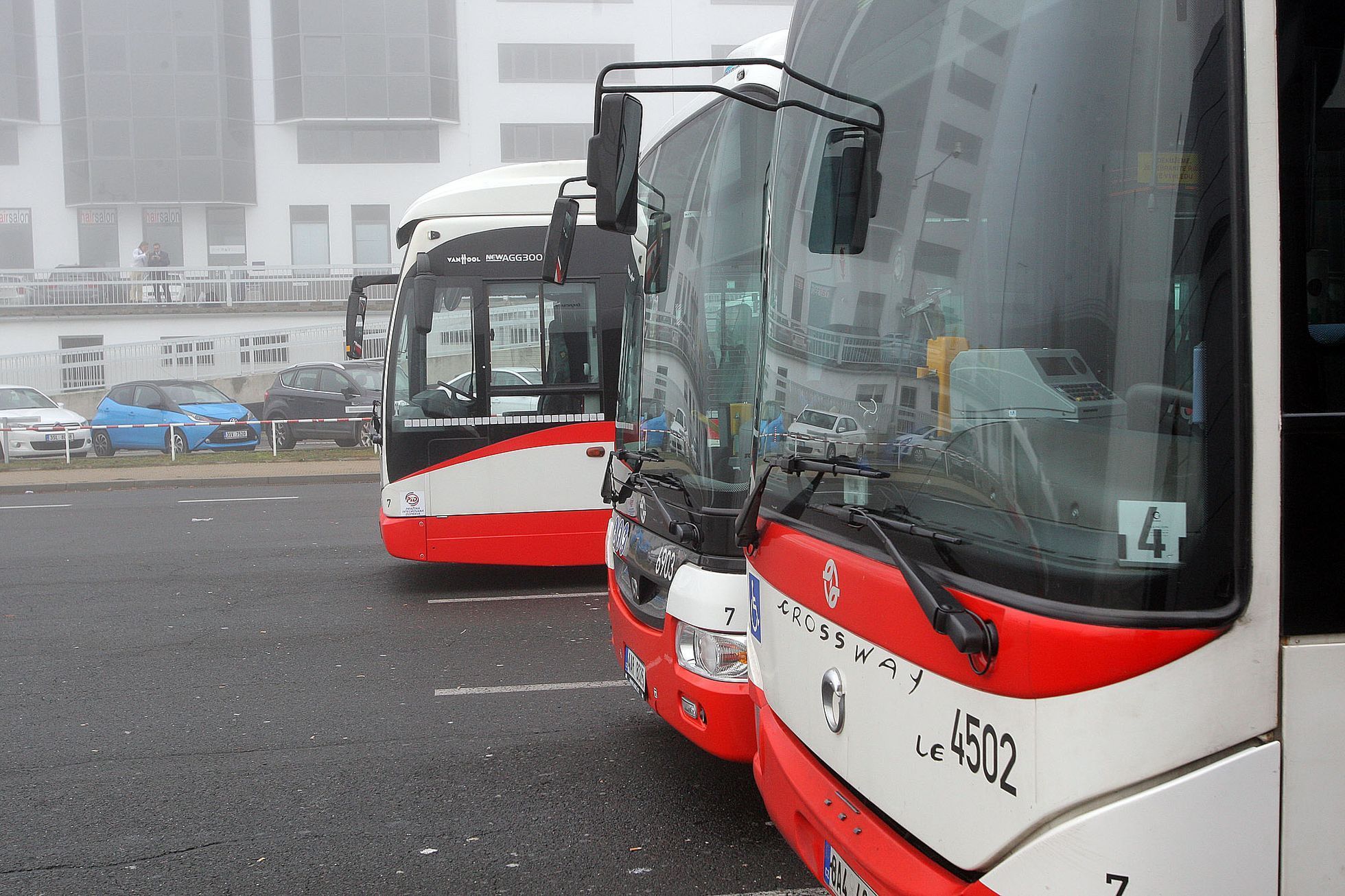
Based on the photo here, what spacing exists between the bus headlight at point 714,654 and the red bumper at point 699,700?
0.02 meters

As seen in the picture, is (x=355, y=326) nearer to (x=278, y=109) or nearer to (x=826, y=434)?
(x=826, y=434)

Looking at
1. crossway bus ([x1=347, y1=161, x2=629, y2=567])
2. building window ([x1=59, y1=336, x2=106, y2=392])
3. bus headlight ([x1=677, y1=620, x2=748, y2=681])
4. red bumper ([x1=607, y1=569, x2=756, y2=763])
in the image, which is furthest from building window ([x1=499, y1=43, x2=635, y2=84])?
bus headlight ([x1=677, y1=620, x2=748, y2=681])

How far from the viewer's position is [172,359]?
33.5 meters

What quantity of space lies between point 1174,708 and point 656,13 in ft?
145

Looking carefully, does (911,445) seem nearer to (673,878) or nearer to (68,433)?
(673,878)

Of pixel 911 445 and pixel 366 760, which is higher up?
pixel 911 445

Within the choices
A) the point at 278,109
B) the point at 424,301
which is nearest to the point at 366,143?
the point at 278,109

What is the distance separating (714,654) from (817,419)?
49.0 inches

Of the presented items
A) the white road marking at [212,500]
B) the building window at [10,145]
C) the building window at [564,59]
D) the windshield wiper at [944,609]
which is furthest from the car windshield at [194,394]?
the building window at [10,145]

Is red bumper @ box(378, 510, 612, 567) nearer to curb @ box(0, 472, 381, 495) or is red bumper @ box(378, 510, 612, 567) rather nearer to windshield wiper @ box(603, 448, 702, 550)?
windshield wiper @ box(603, 448, 702, 550)

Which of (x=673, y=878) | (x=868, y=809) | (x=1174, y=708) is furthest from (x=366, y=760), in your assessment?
(x=1174, y=708)

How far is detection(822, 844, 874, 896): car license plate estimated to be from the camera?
2621 millimetres

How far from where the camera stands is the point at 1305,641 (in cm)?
192

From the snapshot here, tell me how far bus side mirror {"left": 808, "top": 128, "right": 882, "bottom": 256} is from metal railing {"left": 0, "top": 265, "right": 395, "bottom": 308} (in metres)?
34.3
